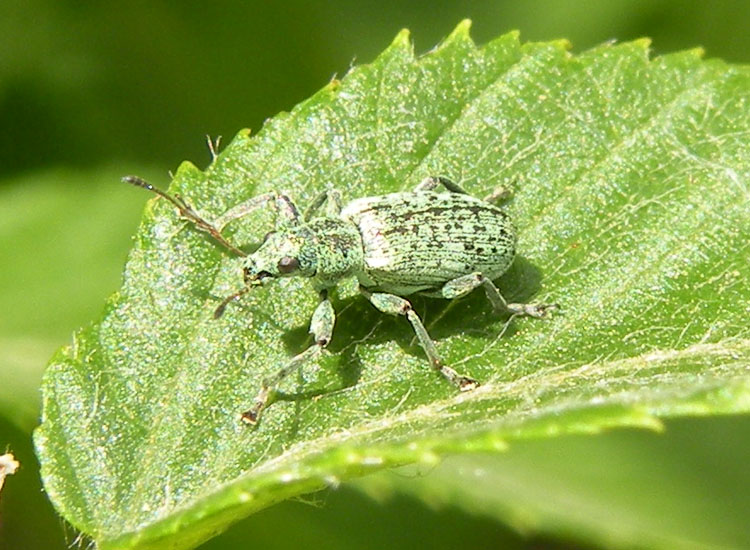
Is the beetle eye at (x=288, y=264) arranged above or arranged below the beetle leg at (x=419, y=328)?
above

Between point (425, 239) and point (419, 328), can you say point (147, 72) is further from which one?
point (419, 328)

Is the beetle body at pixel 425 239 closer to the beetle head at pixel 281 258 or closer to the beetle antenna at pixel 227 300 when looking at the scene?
the beetle head at pixel 281 258

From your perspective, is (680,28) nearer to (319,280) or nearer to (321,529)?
(319,280)

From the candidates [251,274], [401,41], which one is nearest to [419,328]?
[251,274]

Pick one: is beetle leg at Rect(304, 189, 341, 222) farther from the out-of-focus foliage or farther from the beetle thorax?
the out-of-focus foliage

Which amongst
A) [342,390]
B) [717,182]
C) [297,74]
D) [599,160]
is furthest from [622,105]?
[297,74]

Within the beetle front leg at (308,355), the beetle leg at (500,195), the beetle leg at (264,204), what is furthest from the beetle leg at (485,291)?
the beetle leg at (264,204)

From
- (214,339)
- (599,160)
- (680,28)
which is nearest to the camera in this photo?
(214,339)
